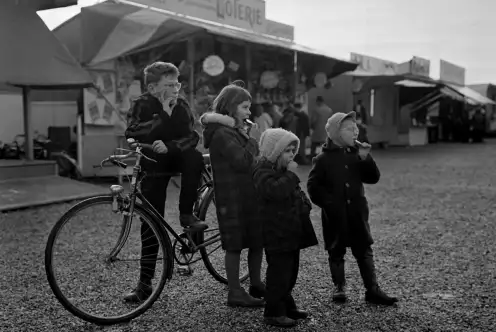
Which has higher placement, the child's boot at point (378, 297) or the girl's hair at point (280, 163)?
the girl's hair at point (280, 163)

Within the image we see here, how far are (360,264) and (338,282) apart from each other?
0.20m

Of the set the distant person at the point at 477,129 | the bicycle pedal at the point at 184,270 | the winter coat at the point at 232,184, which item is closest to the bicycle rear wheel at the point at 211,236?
the bicycle pedal at the point at 184,270

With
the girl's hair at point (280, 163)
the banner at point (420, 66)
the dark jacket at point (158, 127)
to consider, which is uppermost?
the banner at point (420, 66)

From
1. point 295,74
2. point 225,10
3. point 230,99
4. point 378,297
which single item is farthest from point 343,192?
point 295,74

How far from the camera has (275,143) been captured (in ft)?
12.0

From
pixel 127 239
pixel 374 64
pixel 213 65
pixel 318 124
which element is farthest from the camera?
pixel 374 64

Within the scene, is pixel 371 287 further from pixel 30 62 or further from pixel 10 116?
pixel 10 116

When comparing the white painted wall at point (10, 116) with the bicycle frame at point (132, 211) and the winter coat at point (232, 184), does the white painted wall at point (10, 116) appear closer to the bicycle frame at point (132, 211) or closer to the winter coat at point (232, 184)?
the bicycle frame at point (132, 211)

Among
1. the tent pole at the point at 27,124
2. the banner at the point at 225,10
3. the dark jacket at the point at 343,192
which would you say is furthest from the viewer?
the banner at the point at 225,10

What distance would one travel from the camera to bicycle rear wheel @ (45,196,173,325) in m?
3.52

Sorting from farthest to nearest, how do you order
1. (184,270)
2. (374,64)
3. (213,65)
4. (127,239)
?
1. (374,64)
2. (213,65)
3. (184,270)
4. (127,239)

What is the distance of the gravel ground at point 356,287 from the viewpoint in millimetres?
3648

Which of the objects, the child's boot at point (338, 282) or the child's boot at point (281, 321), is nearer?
the child's boot at point (281, 321)

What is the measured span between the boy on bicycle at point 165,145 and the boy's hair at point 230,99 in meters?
0.33
